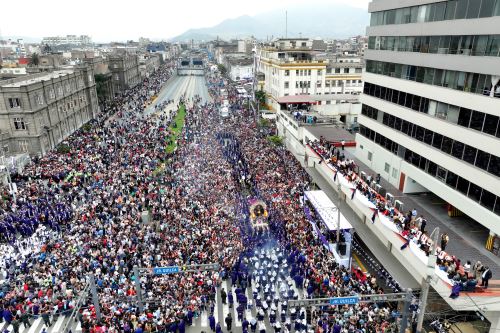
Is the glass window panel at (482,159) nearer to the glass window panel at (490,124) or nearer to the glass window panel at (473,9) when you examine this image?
the glass window panel at (490,124)

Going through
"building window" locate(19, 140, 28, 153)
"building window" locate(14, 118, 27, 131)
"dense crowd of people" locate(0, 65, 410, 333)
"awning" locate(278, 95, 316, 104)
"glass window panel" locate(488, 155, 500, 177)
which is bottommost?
"dense crowd of people" locate(0, 65, 410, 333)

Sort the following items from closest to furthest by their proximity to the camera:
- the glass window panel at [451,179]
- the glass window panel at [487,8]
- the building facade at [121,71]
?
the glass window panel at [487,8]
the glass window panel at [451,179]
the building facade at [121,71]

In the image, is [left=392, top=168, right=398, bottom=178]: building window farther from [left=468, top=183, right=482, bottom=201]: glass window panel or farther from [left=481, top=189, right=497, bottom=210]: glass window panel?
[left=481, top=189, right=497, bottom=210]: glass window panel

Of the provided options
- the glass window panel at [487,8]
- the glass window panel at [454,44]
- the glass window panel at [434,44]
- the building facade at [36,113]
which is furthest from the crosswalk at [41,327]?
the building facade at [36,113]

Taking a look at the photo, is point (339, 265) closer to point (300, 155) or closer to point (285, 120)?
point (300, 155)

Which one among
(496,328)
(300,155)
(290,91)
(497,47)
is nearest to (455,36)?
(497,47)

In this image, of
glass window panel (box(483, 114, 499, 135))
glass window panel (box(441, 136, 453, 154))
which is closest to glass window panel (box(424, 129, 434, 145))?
glass window panel (box(441, 136, 453, 154))
